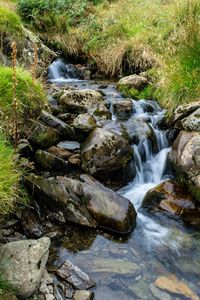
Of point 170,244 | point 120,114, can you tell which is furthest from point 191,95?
point 170,244

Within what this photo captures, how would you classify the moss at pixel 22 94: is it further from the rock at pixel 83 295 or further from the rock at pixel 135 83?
the rock at pixel 135 83

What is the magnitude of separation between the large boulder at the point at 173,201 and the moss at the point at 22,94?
1788 mm

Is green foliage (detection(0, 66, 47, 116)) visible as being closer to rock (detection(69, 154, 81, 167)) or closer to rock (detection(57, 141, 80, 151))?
rock (detection(57, 141, 80, 151))

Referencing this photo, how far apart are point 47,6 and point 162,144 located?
6.57 m

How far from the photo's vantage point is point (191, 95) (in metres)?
5.90

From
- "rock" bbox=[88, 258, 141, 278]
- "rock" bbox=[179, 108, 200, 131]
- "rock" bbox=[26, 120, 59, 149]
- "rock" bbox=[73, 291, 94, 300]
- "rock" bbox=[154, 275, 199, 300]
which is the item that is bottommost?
"rock" bbox=[154, 275, 199, 300]

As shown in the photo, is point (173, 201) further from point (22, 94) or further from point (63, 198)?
point (22, 94)

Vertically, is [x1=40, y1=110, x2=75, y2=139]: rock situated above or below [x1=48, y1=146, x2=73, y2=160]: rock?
above

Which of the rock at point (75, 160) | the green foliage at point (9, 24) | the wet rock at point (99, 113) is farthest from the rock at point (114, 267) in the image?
the green foliage at point (9, 24)

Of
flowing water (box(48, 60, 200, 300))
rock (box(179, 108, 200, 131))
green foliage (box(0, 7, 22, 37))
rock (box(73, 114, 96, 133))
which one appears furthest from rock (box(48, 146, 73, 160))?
green foliage (box(0, 7, 22, 37))

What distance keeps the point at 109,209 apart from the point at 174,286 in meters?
1.07

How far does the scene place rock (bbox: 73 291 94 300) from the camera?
310 centimetres

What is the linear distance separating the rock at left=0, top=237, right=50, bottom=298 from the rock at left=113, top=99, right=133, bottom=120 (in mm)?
3662

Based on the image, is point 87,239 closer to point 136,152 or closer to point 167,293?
point 167,293
